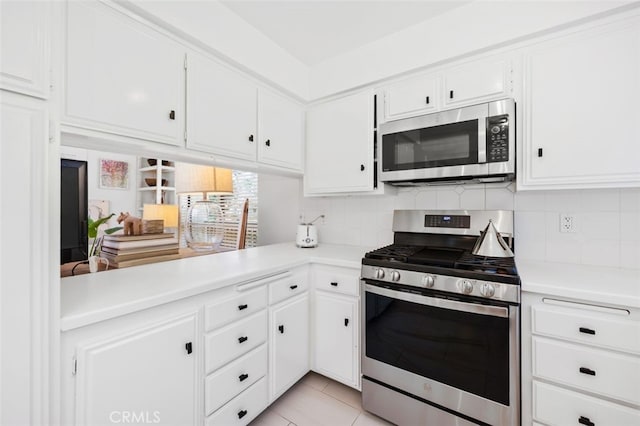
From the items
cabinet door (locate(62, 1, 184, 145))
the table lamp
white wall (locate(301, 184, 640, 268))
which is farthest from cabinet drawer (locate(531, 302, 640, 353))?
the table lamp

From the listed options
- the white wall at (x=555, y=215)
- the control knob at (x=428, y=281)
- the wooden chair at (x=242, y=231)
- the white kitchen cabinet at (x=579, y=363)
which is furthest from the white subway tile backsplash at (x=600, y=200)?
the wooden chair at (x=242, y=231)

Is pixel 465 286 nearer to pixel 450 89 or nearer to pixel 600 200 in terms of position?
pixel 600 200

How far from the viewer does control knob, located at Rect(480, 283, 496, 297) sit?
1.33m

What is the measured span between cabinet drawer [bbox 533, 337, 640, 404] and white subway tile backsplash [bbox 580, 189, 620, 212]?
34.5 inches

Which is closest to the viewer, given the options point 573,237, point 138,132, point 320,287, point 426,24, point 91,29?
point 91,29

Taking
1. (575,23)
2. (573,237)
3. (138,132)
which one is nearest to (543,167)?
(573,237)

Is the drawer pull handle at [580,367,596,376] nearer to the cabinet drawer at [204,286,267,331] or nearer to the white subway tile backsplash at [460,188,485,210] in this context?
the white subway tile backsplash at [460,188,485,210]

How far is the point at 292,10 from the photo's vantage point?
1759 mm

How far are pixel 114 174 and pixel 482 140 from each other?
4.86 metres

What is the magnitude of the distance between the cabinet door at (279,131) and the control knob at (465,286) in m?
1.48

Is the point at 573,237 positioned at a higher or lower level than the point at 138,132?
lower

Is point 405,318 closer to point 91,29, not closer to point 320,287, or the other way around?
point 320,287

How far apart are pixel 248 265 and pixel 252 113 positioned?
1.04 meters

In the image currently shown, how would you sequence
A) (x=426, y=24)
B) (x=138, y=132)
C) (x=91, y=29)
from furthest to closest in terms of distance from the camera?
(x=426, y=24), (x=138, y=132), (x=91, y=29)
